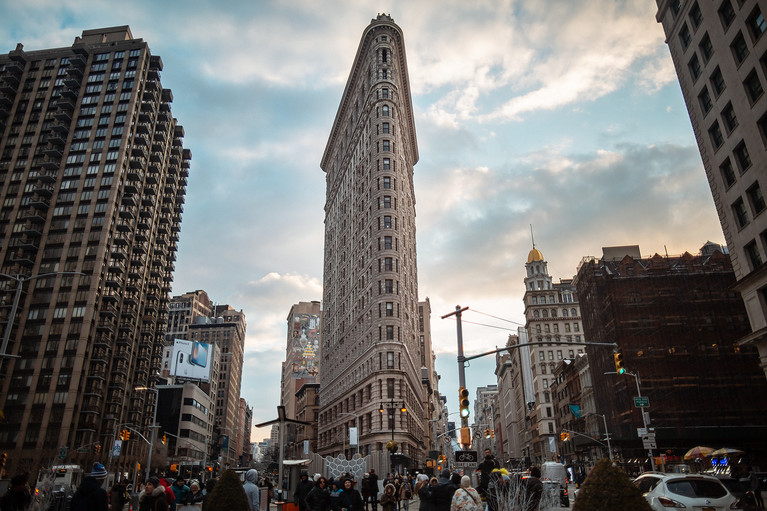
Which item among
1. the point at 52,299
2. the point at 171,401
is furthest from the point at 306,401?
the point at 52,299

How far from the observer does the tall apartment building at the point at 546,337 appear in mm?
115812

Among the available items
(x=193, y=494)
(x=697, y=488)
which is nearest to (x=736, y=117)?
(x=697, y=488)

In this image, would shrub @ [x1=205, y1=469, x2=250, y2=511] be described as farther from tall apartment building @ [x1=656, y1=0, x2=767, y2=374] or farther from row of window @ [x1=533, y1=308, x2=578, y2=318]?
row of window @ [x1=533, y1=308, x2=578, y2=318]

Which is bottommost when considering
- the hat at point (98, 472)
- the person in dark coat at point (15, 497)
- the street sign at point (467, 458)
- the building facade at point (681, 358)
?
the person in dark coat at point (15, 497)

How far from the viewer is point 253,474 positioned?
15305 millimetres

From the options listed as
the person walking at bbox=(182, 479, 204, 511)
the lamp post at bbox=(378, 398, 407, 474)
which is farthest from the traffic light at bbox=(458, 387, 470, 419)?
the lamp post at bbox=(378, 398, 407, 474)

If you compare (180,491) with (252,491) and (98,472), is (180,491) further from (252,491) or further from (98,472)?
(98,472)

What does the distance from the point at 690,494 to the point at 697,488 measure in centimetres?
31

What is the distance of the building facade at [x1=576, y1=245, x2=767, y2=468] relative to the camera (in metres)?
52.1

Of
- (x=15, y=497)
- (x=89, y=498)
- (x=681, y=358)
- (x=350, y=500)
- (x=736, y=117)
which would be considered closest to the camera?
(x=89, y=498)

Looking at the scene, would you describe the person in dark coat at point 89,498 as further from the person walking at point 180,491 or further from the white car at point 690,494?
the white car at point 690,494

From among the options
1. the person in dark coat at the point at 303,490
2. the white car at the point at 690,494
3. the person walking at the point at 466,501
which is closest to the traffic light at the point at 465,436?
the person in dark coat at the point at 303,490

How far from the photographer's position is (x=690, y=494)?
1506 cm

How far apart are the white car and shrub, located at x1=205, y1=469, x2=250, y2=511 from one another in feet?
37.2
